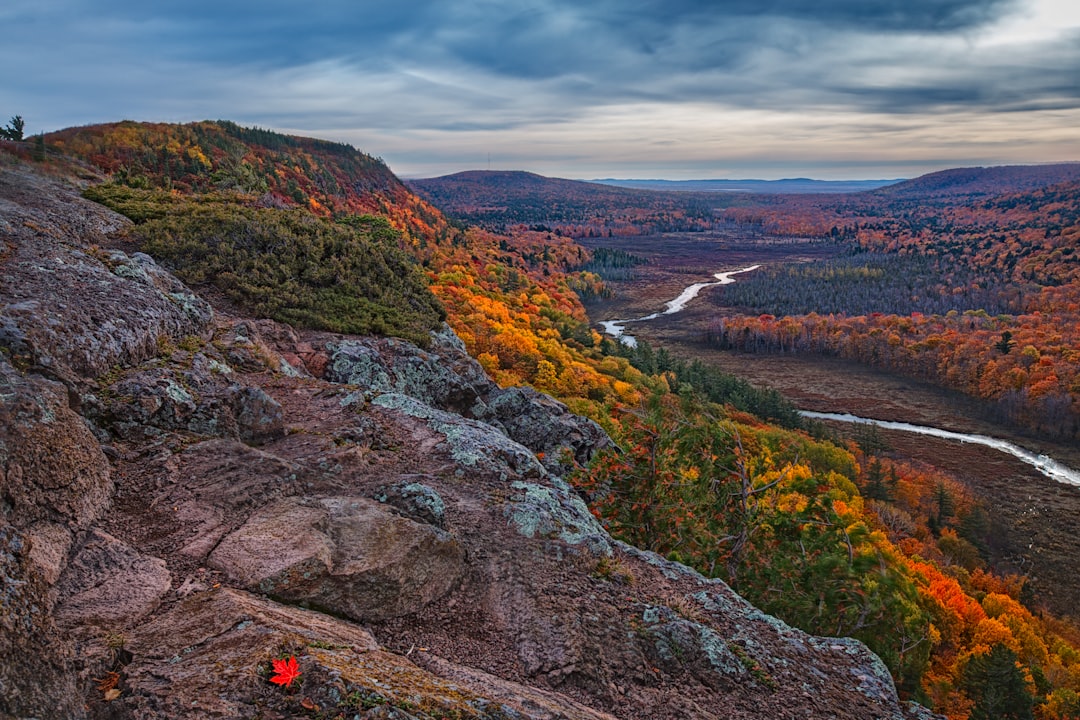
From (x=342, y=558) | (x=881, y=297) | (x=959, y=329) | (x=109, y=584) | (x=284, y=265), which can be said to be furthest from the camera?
(x=881, y=297)

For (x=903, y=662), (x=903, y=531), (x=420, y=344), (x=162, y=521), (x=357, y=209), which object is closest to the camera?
(x=162, y=521)

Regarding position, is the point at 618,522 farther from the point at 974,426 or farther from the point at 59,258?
the point at 974,426

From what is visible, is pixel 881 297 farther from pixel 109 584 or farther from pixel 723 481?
pixel 109 584

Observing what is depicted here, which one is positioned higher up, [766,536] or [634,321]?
[766,536]

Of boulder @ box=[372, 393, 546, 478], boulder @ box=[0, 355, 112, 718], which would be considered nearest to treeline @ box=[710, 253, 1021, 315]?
boulder @ box=[372, 393, 546, 478]

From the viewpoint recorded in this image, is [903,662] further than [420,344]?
No

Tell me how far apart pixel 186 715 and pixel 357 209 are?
366ft

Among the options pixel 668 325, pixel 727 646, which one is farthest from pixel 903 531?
pixel 668 325

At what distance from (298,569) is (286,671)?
2.54 meters

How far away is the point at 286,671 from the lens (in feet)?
18.8

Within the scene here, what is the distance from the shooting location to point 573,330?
8912cm

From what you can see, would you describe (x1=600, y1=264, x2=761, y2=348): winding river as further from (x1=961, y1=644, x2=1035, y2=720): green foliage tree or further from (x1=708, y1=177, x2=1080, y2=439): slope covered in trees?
(x1=961, y1=644, x2=1035, y2=720): green foliage tree

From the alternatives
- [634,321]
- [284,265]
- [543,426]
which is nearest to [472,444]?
[543,426]

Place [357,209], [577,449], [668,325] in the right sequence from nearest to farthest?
1. [577,449]
2. [357,209]
3. [668,325]
